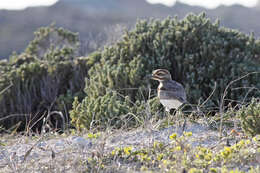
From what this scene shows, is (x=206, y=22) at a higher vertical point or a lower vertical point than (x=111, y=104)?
higher

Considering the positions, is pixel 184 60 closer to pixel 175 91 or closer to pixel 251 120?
pixel 175 91

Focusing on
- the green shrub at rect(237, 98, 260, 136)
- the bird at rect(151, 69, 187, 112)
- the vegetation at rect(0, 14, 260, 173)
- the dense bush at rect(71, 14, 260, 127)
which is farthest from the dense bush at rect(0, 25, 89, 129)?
the green shrub at rect(237, 98, 260, 136)

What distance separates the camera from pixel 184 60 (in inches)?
314

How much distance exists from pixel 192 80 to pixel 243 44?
1605mm

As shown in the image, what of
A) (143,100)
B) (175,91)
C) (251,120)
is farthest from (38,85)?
(251,120)

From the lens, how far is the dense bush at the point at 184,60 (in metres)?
7.59

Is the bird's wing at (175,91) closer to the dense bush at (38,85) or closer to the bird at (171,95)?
the bird at (171,95)

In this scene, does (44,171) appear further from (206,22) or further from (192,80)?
(206,22)

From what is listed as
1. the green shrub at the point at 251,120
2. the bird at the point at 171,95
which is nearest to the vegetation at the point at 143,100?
the green shrub at the point at 251,120

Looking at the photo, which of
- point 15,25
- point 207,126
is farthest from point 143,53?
point 15,25

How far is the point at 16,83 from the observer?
9109 mm

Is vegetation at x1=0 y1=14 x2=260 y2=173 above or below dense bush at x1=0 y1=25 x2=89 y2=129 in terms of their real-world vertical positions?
above

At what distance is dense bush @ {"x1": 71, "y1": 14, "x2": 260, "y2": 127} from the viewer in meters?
7.59

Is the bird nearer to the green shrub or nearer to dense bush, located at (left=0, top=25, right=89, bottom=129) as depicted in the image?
the green shrub
